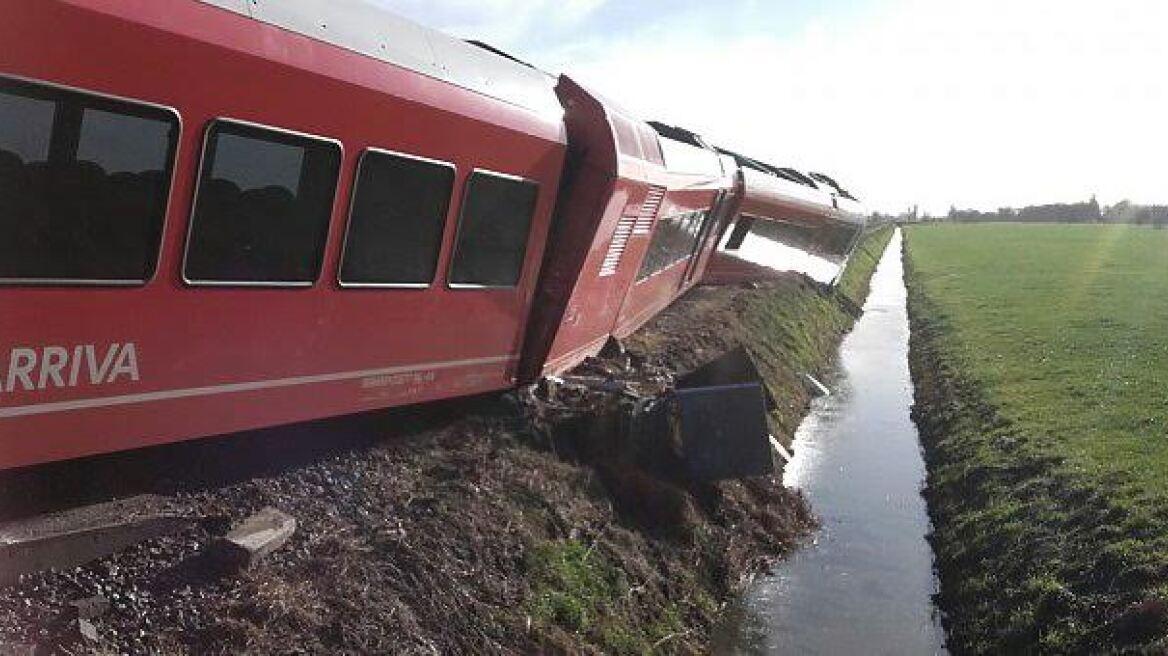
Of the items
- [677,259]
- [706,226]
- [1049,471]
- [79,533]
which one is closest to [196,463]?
[79,533]

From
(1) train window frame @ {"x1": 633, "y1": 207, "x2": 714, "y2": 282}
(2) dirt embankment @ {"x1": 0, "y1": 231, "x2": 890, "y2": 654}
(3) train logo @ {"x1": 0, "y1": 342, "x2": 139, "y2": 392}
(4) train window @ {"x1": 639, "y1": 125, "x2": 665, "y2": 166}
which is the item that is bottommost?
(2) dirt embankment @ {"x1": 0, "y1": 231, "x2": 890, "y2": 654}

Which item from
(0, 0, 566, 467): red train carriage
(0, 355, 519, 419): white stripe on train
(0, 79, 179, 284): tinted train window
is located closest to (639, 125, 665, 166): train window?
(0, 0, 566, 467): red train carriage

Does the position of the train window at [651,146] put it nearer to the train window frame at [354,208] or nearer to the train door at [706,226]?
the train window frame at [354,208]

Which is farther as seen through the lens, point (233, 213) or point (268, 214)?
point (268, 214)

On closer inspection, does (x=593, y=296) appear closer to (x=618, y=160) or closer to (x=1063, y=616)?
(x=618, y=160)

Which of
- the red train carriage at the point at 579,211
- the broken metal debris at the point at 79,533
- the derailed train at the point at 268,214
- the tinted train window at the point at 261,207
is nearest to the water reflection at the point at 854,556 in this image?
the red train carriage at the point at 579,211

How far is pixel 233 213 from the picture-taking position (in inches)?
247

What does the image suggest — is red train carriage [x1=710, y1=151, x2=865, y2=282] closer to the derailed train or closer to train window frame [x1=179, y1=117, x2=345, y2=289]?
the derailed train

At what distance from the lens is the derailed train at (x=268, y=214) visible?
5.19m

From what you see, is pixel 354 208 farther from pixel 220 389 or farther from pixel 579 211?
pixel 579 211

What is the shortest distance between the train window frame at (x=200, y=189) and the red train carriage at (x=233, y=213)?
13 millimetres

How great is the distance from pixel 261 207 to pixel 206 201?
483 mm

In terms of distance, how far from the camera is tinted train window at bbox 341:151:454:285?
23.9ft

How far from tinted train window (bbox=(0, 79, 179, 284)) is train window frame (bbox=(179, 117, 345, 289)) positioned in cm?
20
